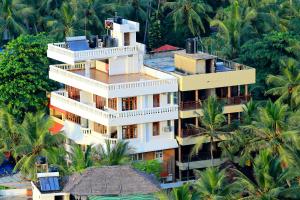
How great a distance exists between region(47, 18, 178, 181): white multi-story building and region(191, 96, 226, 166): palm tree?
→ 7.80 feet

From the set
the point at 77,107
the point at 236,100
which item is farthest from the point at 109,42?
the point at 236,100

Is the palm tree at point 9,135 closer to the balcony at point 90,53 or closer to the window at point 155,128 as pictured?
the balcony at point 90,53

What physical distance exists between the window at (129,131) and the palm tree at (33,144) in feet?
11.1

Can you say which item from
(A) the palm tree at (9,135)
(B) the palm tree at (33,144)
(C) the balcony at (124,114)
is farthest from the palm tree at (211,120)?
(A) the palm tree at (9,135)

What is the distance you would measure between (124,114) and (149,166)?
3.28 meters

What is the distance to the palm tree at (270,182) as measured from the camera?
2490 inches

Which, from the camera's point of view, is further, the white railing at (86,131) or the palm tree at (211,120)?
the white railing at (86,131)

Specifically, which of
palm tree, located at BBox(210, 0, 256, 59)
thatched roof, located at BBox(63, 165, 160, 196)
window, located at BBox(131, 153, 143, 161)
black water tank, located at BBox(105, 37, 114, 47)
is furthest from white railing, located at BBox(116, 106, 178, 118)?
palm tree, located at BBox(210, 0, 256, 59)

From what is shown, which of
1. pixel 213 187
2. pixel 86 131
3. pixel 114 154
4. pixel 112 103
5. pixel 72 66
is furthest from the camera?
pixel 72 66

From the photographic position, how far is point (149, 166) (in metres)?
73.2

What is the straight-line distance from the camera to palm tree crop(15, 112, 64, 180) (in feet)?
240

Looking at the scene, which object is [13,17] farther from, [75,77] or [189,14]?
[75,77]

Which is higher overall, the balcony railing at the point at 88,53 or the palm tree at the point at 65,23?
the balcony railing at the point at 88,53

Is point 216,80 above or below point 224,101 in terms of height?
above
